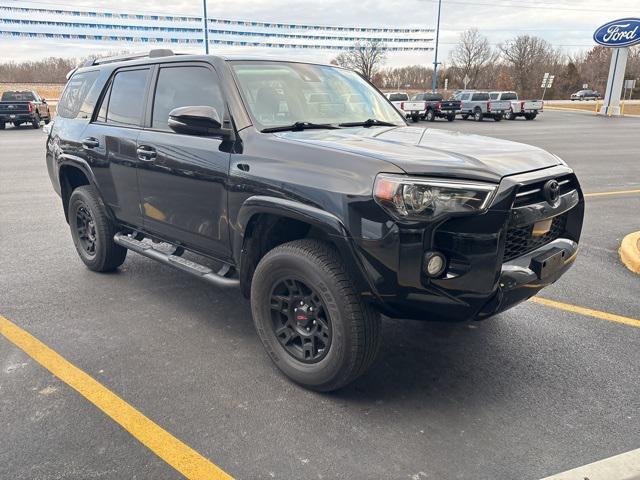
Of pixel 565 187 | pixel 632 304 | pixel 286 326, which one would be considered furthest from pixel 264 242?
pixel 632 304

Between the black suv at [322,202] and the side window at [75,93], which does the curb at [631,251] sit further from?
the side window at [75,93]

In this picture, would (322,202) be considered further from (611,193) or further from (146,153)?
(611,193)

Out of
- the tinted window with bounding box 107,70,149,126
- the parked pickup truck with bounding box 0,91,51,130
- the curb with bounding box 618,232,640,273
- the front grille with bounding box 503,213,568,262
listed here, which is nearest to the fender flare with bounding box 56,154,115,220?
the tinted window with bounding box 107,70,149,126

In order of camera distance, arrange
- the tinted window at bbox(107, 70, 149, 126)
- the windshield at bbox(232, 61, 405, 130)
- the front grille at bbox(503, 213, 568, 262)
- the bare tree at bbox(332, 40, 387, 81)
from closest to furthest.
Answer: the front grille at bbox(503, 213, 568, 262) → the windshield at bbox(232, 61, 405, 130) → the tinted window at bbox(107, 70, 149, 126) → the bare tree at bbox(332, 40, 387, 81)

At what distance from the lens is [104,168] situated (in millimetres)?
4711

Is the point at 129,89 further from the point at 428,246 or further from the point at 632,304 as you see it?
the point at 632,304

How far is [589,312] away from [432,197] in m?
2.54

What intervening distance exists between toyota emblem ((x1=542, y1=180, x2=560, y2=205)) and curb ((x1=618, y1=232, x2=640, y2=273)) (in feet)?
9.81

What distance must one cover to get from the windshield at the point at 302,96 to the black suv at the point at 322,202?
0.05 ft

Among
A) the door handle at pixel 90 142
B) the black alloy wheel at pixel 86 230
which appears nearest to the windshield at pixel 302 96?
the door handle at pixel 90 142

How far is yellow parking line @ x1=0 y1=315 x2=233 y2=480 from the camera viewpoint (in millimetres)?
2561

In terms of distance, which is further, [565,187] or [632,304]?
[632,304]

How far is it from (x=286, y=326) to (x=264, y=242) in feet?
1.79

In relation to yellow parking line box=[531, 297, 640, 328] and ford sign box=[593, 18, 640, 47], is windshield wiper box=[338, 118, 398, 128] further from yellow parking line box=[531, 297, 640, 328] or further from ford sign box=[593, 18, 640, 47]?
ford sign box=[593, 18, 640, 47]
